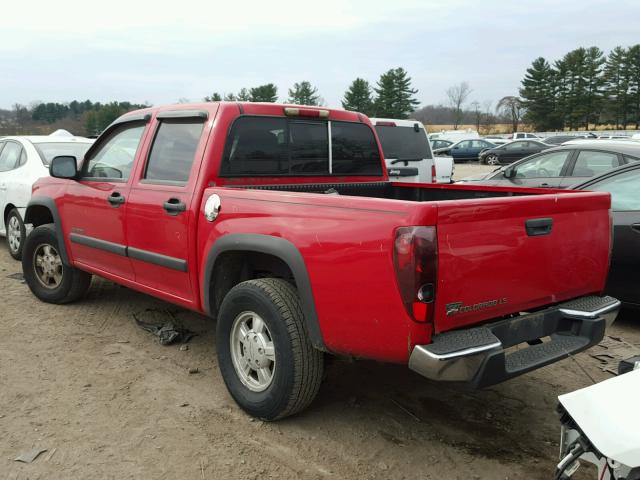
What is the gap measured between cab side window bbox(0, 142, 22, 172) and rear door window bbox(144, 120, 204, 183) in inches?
170

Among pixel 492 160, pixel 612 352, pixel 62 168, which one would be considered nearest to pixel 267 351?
pixel 62 168

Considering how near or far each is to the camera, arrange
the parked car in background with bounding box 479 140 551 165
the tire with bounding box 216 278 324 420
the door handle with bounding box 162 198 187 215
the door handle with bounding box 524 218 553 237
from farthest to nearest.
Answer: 1. the parked car in background with bounding box 479 140 551 165
2. the door handle with bounding box 162 198 187 215
3. the tire with bounding box 216 278 324 420
4. the door handle with bounding box 524 218 553 237

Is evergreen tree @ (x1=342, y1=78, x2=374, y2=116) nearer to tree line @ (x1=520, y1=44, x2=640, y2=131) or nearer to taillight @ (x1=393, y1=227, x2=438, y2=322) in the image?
tree line @ (x1=520, y1=44, x2=640, y2=131)

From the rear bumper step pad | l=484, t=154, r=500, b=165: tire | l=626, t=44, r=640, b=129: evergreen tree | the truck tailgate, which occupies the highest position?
l=626, t=44, r=640, b=129: evergreen tree

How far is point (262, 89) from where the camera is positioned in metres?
67.1

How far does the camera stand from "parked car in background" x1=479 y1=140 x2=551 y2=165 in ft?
86.5

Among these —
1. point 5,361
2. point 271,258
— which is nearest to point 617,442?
point 271,258

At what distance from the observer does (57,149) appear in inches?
296

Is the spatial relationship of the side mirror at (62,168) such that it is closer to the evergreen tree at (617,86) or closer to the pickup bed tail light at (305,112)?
the pickup bed tail light at (305,112)

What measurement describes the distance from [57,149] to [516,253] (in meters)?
6.63

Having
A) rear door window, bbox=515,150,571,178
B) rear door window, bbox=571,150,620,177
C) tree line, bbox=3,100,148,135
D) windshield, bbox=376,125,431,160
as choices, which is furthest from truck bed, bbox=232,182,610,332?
tree line, bbox=3,100,148,135

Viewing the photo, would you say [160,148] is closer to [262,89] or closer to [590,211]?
[590,211]

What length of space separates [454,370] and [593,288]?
1302mm

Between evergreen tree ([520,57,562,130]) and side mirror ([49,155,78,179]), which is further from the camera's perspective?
evergreen tree ([520,57,562,130])
